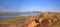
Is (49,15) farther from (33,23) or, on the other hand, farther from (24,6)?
(24,6)

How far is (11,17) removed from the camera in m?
1.50

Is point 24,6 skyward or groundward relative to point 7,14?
skyward

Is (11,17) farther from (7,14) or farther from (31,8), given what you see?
(31,8)

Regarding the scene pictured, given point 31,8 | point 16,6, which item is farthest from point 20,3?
point 31,8

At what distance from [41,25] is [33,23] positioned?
0.13 meters

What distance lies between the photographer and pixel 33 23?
1472 mm

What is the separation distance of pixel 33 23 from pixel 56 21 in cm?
36

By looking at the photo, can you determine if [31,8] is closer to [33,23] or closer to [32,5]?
[32,5]

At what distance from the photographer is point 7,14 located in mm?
1509

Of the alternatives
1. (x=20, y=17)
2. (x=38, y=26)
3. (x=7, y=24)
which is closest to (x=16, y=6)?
(x=20, y=17)

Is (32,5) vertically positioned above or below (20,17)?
above

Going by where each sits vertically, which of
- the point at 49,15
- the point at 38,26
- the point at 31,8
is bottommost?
the point at 38,26

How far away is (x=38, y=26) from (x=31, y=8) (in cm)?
30

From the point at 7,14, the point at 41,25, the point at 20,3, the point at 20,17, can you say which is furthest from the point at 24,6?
the point at 41,25
